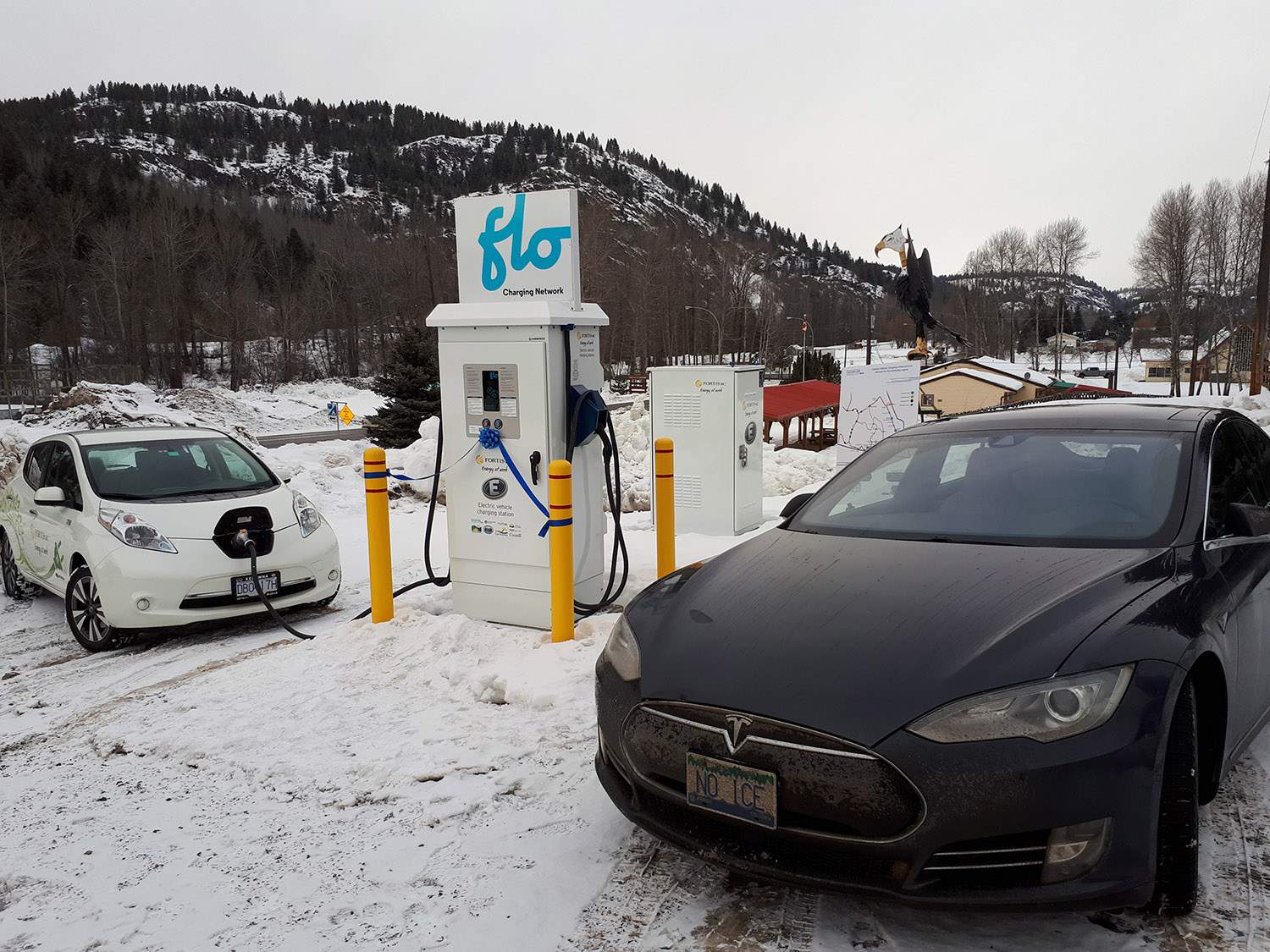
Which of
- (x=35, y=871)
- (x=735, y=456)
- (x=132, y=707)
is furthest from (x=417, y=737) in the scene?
(x=735, y=456)

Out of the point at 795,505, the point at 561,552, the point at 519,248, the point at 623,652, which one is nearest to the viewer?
the point at 623,652

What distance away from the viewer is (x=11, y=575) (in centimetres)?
750

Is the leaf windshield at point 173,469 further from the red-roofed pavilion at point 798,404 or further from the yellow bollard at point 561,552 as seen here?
the red-roofed pavilion at point 798,404

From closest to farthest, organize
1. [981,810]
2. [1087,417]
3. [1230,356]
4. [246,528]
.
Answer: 1. [981,810]
2. [1087,417]
3. [246,528]
4. [1230,356]

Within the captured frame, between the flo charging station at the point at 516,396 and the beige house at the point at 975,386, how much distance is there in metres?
25.5

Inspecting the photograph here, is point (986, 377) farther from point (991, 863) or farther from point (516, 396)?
point (991, 863)

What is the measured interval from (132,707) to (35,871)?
5.63 feet

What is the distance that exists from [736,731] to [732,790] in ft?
0.55

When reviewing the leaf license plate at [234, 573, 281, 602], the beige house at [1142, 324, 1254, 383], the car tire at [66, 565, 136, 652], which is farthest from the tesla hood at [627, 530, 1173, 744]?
the beige house at [1142, 324, 1254, 383]

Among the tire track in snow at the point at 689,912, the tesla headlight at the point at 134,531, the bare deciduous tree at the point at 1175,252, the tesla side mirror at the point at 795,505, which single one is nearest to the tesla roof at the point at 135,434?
the tesla headlight at the point at 134,531

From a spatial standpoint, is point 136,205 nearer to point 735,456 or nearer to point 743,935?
point 735,456

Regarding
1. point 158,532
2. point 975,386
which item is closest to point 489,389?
point 158,532

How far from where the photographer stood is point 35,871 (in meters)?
2.94

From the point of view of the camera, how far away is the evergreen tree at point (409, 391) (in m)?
19.5
